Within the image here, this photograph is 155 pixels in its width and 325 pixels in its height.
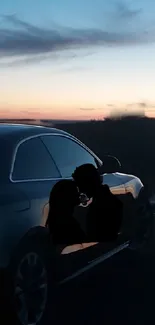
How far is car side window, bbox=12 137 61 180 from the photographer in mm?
5775

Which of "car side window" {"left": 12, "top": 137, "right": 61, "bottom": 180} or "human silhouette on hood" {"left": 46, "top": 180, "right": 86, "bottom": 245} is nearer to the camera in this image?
"human silhouette on hood" {"left": 46, "top": 180, "right": 86, "bottom": 245}

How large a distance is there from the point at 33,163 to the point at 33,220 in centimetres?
77

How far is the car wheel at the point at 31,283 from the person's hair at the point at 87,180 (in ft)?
6.58

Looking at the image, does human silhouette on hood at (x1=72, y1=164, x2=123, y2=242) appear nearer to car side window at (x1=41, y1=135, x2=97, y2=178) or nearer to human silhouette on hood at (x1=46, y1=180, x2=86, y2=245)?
human silhouette on hood at (x1=46, y1=180, x2=86, y2=245)

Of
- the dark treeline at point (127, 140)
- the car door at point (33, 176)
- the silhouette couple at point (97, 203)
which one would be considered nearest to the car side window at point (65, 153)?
the car door at point (33, 176)

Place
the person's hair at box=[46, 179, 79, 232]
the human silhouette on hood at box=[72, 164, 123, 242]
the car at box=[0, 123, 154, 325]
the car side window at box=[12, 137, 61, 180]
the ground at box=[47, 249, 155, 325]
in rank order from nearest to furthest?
the human silhouette on hood at box=[72, 164, 123, 242] < the person's hair at box=[46, 179, 79, 232] < the car at box=[0, 123, 154, 325] < the car side window at box=[12, 137, 61, 180] < the ground at box=[47, 249, 155, 325]

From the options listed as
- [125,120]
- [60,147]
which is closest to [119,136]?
[125,120]

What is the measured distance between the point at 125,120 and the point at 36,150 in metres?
16.5

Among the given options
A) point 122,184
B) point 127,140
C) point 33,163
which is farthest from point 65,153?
point 127,140

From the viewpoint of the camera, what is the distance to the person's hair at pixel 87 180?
3.28 m

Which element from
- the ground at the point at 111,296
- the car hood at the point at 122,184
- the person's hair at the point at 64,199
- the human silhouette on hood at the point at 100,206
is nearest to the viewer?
the human silhouette on hood at the point at 100,206

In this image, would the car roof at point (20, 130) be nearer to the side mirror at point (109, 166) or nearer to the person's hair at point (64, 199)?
the side mirror at point (109, 166)

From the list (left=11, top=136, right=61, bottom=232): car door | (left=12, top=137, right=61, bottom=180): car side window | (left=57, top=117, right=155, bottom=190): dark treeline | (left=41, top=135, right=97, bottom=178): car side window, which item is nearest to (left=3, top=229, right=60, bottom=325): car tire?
(left=11, top=136, right=61, bottom=232): car door

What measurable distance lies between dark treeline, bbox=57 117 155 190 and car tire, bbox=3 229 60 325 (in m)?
11.0
